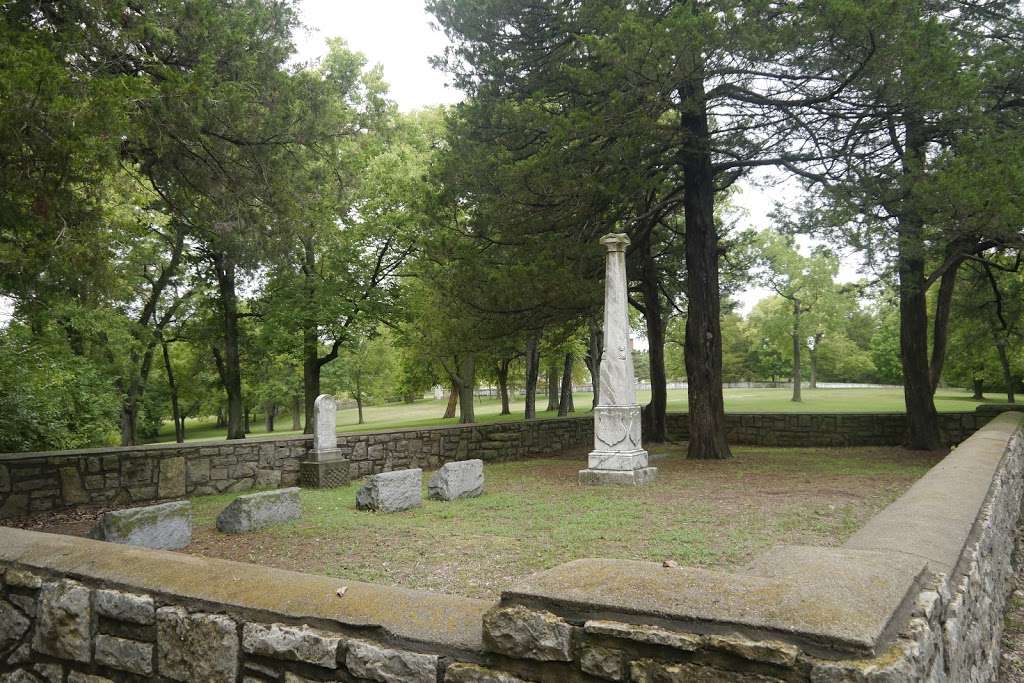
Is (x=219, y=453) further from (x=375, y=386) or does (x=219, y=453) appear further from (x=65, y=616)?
(x=375, y=386)

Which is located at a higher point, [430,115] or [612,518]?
[430,115]

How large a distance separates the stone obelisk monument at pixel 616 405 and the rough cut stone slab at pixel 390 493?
310 cm

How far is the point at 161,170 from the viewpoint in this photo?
8.80 m

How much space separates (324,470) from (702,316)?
7613 millimetres

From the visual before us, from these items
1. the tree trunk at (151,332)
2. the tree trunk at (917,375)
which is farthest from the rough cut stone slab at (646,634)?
the tree trunk at (151,332)

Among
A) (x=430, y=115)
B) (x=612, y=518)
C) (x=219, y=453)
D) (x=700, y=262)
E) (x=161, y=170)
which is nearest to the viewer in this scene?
(x=612, y=518)

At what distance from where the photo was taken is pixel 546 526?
24.2 ft

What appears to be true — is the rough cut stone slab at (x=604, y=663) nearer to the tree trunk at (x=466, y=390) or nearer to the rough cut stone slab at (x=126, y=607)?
the rough cut stone slab at (x=126, y=607)

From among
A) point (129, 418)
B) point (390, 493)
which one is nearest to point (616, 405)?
point (390, 493)

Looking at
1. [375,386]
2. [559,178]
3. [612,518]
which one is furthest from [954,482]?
[375,386]

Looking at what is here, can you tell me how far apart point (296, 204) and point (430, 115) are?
21611 millimetres

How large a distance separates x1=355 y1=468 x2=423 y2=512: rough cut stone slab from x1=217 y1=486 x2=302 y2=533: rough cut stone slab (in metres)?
0.93

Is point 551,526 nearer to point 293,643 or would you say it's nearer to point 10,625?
point 10,625

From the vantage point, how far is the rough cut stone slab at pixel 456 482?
9359mm
